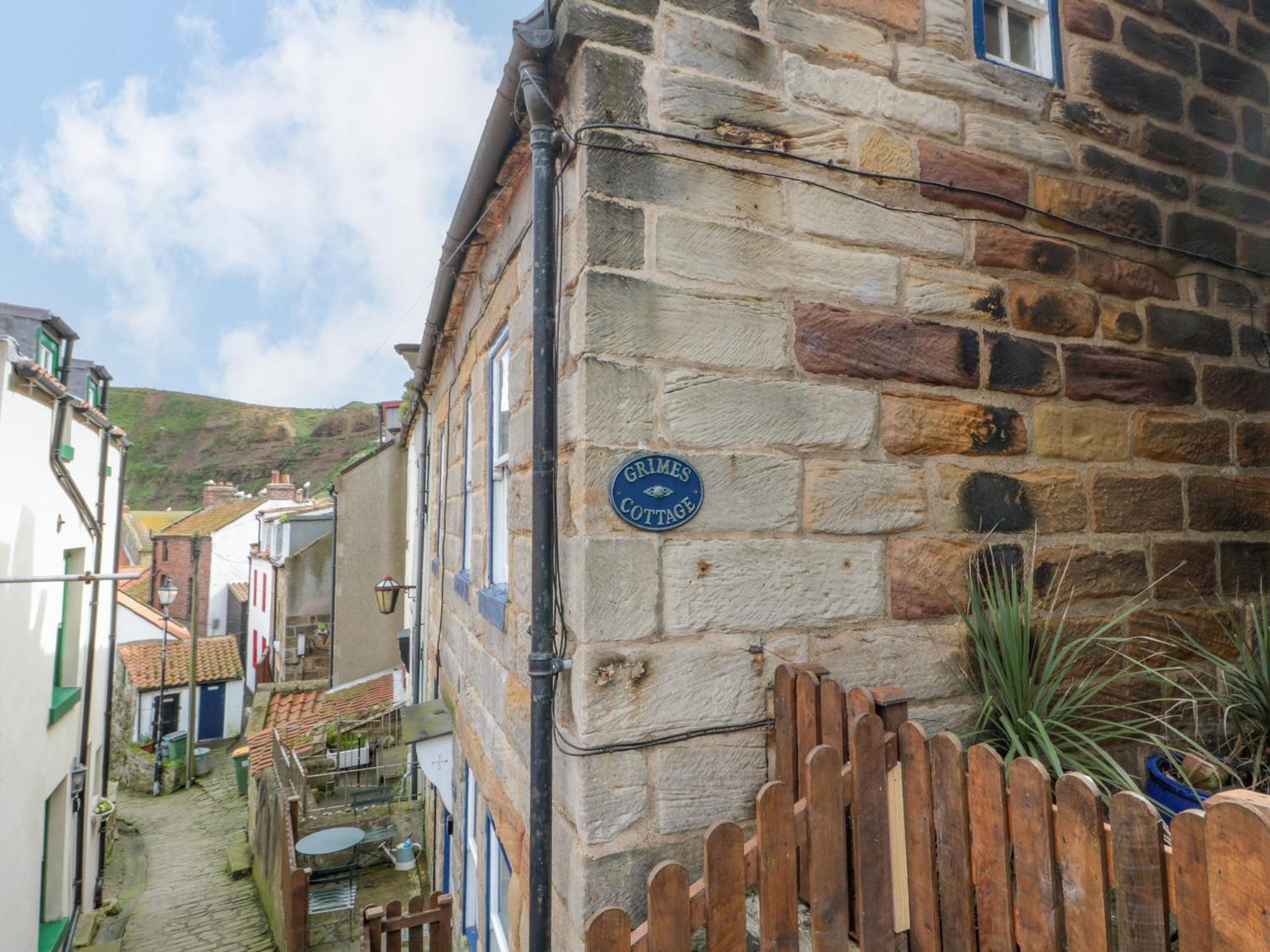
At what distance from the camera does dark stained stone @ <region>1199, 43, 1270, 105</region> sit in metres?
3.31

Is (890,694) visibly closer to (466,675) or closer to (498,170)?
A: (498,170)

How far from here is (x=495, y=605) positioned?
11.1 feet

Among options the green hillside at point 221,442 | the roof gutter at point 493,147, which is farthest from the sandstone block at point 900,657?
the green hillside at point 221,442

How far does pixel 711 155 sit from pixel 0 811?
8.04 meters

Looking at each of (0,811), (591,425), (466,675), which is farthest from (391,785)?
(591,425)

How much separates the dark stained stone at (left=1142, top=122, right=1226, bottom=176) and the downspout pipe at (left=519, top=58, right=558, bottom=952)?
8.66 ft

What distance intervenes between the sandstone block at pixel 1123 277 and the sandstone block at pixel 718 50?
150 centimetres

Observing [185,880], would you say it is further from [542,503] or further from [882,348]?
[882,348]

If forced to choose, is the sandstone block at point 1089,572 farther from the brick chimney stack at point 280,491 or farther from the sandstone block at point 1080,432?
the brick chimney stack at point 280,491

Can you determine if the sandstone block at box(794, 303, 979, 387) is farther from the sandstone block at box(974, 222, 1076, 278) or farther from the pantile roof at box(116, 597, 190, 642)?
the pantile roof at box(116, 597, 190, 642)

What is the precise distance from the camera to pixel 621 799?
6.90ft

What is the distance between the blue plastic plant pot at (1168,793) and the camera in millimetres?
1989

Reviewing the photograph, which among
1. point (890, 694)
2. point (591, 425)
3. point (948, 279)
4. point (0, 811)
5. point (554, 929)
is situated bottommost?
point (0, 811)

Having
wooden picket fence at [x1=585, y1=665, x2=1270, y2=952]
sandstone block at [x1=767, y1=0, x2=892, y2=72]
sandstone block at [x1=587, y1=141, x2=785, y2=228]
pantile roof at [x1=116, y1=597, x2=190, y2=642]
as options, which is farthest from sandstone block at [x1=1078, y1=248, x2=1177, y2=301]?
pantile roof at [x1=116, y1=597, x2=190, y2=642]
